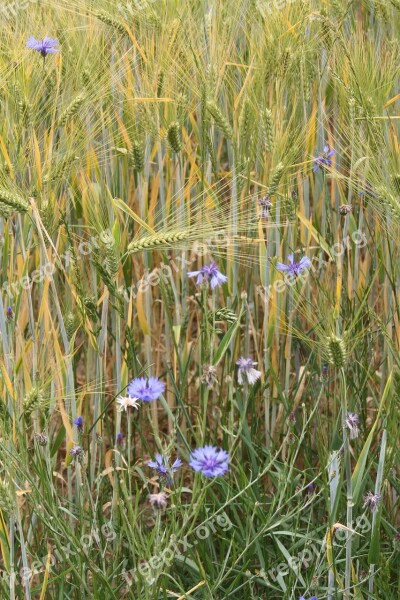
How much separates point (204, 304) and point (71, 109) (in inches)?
18.3

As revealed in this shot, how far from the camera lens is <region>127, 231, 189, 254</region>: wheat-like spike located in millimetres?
1484

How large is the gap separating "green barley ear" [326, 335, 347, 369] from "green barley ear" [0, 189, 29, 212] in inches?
20.3

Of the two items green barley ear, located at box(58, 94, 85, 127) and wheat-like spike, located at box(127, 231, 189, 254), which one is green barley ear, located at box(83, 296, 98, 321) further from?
green barley ear, located at box(58, 94, 85, 127)

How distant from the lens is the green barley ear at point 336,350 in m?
1.44

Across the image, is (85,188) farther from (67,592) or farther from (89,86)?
(67,592)

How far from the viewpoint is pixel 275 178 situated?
1.68m

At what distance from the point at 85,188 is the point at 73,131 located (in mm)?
107

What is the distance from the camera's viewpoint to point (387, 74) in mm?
1829

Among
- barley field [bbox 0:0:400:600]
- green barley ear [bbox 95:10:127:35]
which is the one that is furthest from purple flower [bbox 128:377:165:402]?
green barley ear [bbox 95:10:127:35]

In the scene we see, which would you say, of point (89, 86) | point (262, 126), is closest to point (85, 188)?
point (89, 86)

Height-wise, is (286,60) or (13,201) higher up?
(286,60)

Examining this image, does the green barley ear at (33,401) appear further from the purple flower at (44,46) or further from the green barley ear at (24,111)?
the purple flower at (44,46)

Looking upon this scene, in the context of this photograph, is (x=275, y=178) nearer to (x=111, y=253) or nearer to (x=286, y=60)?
(x=286, y=60)

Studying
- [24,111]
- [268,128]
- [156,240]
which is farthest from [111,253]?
[268,128]
